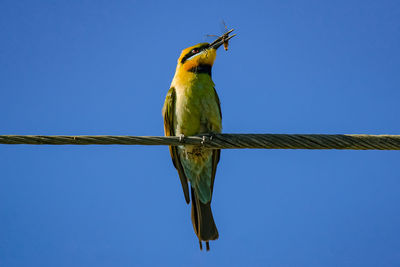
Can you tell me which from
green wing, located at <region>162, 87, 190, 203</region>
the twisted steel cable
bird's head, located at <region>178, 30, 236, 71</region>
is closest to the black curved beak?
bird's head, located at <region>178, 30, 236, 71</region>

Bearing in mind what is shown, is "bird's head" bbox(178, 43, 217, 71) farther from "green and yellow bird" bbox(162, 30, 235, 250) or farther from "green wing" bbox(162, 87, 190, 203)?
"green wing" bbox(162, 87, 190, 203)

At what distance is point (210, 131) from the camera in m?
4.88

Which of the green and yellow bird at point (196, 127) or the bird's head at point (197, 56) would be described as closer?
the green and yellow bird at point (196, 127)

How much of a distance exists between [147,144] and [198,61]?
96.8 inches

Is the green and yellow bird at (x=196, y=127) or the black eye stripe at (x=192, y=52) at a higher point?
the black eye stripe at (x=192, y=52)

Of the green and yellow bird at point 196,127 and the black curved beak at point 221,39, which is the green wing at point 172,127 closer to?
the green and yellow bird at point 196,127

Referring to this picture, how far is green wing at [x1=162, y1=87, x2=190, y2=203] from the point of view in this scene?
5031 millimetres

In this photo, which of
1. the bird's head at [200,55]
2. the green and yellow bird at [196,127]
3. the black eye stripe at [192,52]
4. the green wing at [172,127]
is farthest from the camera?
the black eye stripe at [192,52]

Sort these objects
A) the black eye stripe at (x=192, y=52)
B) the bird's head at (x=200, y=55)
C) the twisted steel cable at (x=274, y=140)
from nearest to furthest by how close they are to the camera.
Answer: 1. the twisted steel cable at (x=274, y=140)
2. the bird's head at (x=200, y=55)
3. the black eye stripe at (x=192, y=52)

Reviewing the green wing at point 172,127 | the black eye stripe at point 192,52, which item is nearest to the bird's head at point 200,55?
the black eye stripe at point 192,52

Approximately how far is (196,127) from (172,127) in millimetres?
367

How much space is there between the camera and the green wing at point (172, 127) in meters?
5.03

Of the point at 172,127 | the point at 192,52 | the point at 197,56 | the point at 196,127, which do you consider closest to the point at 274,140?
the point at 196,127

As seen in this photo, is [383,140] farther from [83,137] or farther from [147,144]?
[83,137]
